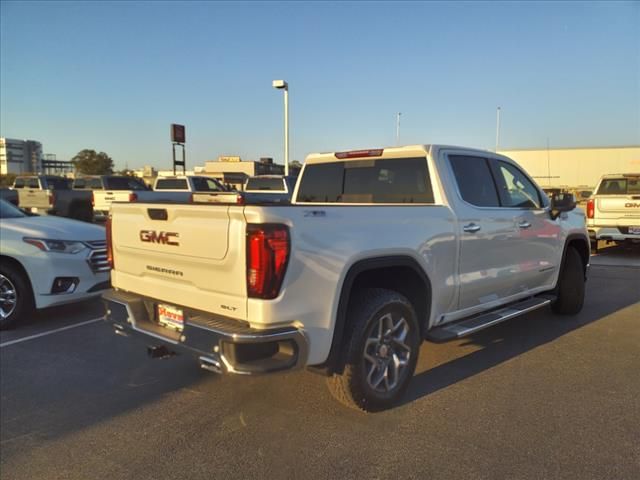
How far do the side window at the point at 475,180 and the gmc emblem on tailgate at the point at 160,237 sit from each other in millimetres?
2412

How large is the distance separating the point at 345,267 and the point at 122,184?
2007cm

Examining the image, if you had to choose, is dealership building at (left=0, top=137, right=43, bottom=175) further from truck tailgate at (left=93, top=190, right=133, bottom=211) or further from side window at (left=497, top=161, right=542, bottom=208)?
side window at (left=497, top=161, right=542, bottom=208)

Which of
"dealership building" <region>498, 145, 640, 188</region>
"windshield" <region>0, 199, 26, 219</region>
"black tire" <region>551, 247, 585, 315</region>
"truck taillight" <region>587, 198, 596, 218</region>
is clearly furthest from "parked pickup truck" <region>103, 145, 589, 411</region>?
"dealership building" <region>498, 145, 640, 188</region>

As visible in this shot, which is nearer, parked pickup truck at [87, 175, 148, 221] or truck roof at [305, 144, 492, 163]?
truck roof at [305, 144, 492, 163]

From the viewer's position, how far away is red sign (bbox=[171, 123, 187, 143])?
1081 inches

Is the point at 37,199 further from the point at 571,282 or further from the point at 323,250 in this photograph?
the point at 323,250

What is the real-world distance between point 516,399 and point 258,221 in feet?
8.03

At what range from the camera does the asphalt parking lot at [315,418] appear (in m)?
2.95

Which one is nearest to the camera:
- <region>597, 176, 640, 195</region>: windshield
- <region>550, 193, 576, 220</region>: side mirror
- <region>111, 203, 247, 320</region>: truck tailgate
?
<region>111, 203, 247, 320</region>: truck tailgate

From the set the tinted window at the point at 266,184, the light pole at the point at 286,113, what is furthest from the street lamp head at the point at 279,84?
the tinted window at the point at 266,184

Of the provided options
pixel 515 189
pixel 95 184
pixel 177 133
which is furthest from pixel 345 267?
pixel 177 133

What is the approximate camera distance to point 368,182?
15.5 ft

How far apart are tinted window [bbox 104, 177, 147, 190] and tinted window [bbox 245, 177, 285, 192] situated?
5.97 meters

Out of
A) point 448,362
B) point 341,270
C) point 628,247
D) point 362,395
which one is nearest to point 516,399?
point 448,362
